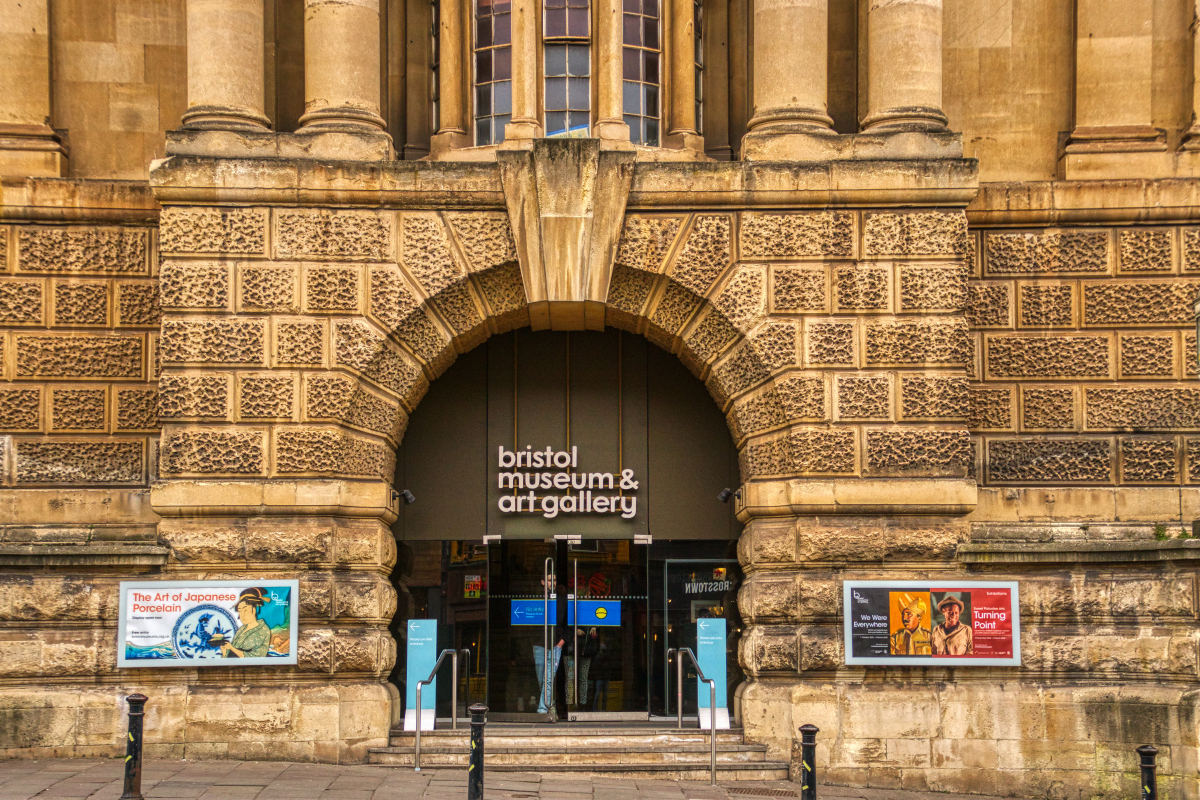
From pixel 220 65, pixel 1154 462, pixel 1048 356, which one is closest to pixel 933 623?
pixel 1154 462

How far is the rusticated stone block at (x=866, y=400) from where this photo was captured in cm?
1422

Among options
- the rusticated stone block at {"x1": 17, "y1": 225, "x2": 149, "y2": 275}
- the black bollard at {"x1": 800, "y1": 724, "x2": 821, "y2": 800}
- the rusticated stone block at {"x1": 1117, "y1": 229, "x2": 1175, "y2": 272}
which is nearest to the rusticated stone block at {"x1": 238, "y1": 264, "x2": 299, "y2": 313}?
the rusticated stone block at {"x1": 17, "y1": 225, "x2": 149, "y2": 275}

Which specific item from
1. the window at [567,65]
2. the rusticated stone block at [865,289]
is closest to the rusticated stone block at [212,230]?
the window at [567,65]

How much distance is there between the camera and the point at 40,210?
14883 mm

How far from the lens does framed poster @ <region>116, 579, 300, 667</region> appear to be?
13.7 metres

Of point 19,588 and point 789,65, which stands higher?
point 789,65

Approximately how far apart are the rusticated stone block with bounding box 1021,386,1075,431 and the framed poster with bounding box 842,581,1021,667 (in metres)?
2.18

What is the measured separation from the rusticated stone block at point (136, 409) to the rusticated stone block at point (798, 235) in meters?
7.23

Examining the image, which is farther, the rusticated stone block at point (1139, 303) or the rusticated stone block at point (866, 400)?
the rusticated stone block at point (1139, 303)

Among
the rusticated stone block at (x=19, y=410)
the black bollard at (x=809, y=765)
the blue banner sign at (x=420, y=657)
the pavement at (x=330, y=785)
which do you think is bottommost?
the pavement at (x=330, y=785)

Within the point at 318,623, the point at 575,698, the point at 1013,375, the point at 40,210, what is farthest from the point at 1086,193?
the point at 40,210

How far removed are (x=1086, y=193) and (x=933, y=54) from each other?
2493 mm

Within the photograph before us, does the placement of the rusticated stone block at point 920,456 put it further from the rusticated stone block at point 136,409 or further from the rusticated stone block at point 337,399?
the rusticated stone block at point 136,409

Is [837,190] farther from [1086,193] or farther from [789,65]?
[1086,193]
